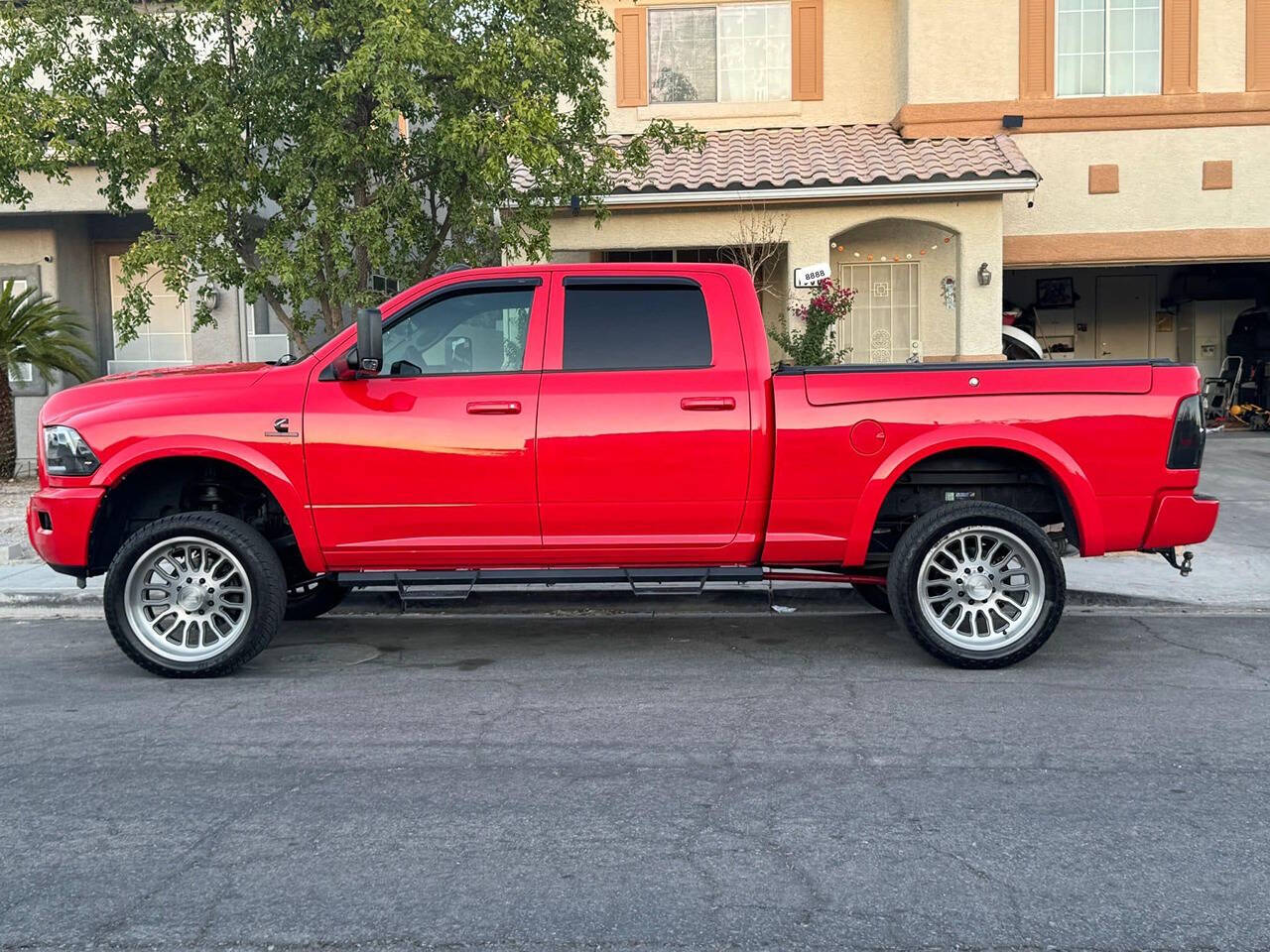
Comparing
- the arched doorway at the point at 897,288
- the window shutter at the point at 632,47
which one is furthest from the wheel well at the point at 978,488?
the window shutter at the point at 632,47

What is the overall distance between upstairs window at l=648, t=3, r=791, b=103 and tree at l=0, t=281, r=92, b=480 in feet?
27.7

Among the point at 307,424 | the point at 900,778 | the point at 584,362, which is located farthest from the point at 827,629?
the point at 307,424

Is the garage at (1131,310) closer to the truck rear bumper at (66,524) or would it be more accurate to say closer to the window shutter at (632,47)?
the window shutter at (632,47)

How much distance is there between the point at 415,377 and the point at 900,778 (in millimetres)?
3291

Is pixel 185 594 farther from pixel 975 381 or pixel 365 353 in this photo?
pixel 975 381

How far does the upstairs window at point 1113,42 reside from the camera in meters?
16.4

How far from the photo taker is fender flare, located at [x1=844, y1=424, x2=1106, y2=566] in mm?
6449

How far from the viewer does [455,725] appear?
564 cm

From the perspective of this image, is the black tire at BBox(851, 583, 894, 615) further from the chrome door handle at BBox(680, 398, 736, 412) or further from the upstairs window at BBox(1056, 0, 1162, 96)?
the upstairs window at BBox(1056, 0, 1162, 96)

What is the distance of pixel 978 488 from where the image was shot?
688 centimetres

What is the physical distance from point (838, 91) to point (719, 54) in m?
1.76

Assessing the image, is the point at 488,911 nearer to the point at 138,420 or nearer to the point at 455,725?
the point at 455,725

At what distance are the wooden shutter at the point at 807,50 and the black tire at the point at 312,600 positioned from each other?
11772 millimetres

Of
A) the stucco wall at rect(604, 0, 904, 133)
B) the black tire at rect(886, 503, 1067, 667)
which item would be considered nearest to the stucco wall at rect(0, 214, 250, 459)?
the stucco wall at rect(604, 0, 904, 133)
